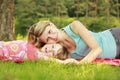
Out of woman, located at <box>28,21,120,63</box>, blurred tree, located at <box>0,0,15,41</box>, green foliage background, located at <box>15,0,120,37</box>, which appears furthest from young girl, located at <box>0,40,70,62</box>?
green foliage background, located at <box>15,0,120,37</box>

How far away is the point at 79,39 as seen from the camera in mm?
5348

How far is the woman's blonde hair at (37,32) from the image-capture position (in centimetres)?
511

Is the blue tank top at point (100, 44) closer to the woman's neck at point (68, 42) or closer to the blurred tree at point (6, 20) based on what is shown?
the woman's neck at point (68, 42)

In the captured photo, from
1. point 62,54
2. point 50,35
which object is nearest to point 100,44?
point 62,54

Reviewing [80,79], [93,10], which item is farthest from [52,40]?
[93,10]

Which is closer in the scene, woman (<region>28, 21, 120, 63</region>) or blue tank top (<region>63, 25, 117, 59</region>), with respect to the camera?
woman (<region>28, 21, 120, 63</region>)

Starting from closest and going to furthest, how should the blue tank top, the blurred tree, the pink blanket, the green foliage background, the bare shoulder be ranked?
the pink blanket < the bare shoulder < the blue tank top < the blurred tree < the green foliage background

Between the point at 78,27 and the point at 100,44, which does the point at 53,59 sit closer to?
the point at 78,27

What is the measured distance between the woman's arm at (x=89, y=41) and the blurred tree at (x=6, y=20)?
128 inches

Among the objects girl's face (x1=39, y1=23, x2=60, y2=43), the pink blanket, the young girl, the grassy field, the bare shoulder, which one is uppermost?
the bare shoulder

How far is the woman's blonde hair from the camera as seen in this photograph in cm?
511

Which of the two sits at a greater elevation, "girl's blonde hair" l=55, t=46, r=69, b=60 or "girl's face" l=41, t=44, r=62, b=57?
"girl's face" l=41, t=44, r=62, b=57

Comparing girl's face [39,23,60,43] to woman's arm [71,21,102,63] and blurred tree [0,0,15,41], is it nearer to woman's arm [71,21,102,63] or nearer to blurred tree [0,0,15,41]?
woman's arm [71,21,102,63]

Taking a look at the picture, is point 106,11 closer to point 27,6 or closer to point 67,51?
point 27,6
